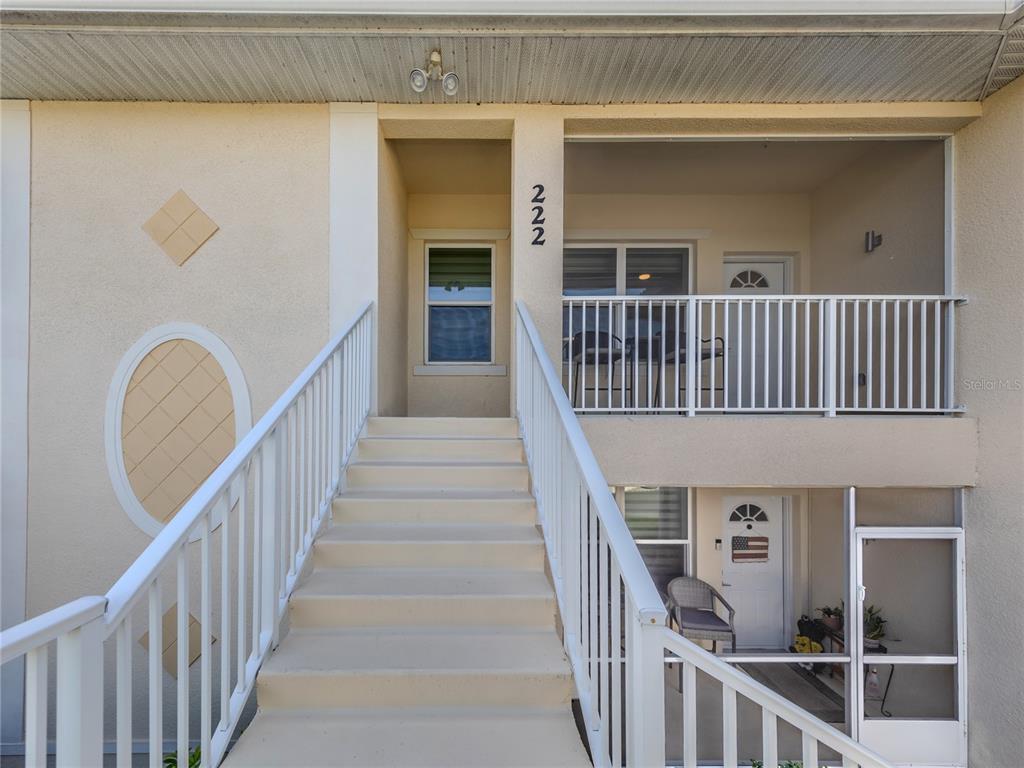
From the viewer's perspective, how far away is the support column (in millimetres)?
3699

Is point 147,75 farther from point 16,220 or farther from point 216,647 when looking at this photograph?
point 216,647

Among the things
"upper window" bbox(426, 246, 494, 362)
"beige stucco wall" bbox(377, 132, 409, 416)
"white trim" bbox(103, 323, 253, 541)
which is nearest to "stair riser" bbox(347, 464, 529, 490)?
"beige stucco wall" bbox(377, 132, 409, 416)

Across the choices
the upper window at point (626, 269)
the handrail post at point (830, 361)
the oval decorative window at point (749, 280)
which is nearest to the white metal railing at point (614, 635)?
the handrail post at point (830, 361)

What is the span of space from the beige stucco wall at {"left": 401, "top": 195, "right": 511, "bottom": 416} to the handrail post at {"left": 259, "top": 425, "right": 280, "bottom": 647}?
3.32m

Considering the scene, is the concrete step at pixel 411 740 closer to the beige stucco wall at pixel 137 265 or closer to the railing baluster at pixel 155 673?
the railing baluster at pixel 155 673

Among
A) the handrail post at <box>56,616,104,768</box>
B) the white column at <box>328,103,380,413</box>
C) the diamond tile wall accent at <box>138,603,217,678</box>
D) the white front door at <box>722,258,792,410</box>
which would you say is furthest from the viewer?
the white front door at <box>722,258,792,410</box>

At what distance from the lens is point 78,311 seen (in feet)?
11.8

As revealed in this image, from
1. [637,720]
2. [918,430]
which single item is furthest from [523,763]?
[918,430]

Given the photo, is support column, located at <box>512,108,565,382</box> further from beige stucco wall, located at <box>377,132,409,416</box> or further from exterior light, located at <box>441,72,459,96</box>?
beige stucco wall, located at <box>377,132,409,416</box>

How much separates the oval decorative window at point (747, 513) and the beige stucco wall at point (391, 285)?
374cm

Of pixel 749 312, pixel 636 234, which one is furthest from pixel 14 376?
pixel 749 312

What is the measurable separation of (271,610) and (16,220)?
3490mm

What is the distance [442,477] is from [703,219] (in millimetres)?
4380

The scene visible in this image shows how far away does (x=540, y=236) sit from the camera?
3717 millimetres
